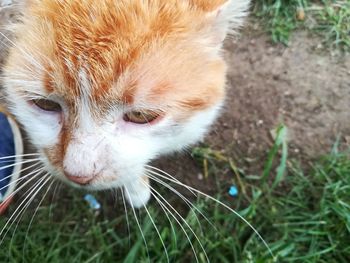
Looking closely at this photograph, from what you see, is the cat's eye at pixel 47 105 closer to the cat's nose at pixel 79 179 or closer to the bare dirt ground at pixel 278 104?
the cat's nose at pixel 79 179

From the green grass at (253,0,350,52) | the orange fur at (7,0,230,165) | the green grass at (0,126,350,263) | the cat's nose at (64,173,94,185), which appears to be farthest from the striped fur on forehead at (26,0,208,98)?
the green grass at (253,0,350,52)

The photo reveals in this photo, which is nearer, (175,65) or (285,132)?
(175,65)

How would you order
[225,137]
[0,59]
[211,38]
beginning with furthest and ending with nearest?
[225,137] → [0,59] → [211,38]

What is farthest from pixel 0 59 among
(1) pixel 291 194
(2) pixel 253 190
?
(1) pixel 291 194

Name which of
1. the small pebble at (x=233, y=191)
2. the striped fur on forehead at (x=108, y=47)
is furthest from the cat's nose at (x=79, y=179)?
the small pebble at (x=233, y=191)

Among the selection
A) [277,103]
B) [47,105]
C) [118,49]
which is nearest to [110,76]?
[118,49]

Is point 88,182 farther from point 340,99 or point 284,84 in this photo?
point 340,99

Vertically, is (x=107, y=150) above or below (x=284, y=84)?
above
